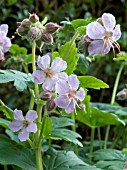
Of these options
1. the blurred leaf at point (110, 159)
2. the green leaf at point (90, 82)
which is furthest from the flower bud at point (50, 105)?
the blurred leaf at point (110, 159)

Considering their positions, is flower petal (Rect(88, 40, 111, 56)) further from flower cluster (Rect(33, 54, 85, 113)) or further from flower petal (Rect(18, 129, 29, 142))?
flower petal (Rect(18, 129, 29, 142))

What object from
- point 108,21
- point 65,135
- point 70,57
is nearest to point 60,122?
point 65,135

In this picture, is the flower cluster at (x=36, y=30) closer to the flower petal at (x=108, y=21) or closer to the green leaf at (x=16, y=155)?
the flower petal at (x=108, y=21)

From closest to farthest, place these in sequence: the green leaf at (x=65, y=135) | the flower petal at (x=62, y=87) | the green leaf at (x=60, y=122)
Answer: the flower petal at (x=62, y=87)
the green leaf at (x=65, y=135)
the green leaf at (x=60, y=122)

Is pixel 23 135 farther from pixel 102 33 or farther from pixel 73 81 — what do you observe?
pixel 102 33

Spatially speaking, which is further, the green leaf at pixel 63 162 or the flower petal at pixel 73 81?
the green leaf at pixel 63 162

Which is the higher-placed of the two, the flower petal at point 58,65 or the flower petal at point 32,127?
the flower petal at point 58,65
